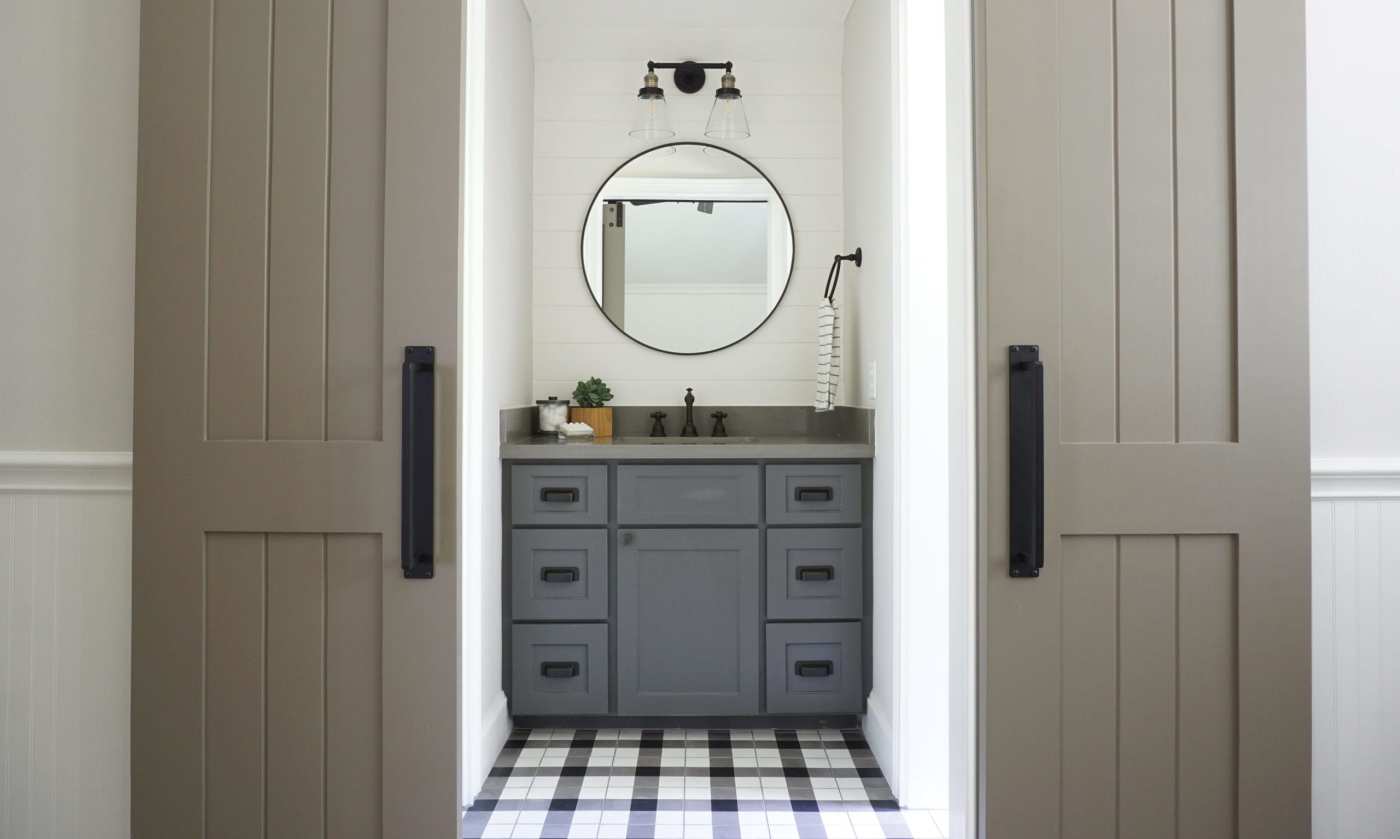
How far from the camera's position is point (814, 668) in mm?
3102

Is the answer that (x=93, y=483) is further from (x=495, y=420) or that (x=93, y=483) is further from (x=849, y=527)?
(x=849, y=527)

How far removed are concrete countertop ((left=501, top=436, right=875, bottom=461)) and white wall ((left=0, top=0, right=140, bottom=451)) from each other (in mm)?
1316

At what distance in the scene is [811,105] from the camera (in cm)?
371

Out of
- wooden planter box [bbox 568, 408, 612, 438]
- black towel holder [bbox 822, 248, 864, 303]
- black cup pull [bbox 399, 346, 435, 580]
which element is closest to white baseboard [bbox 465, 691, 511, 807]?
wooden planter box [bbox 568, 408, 612, 438]

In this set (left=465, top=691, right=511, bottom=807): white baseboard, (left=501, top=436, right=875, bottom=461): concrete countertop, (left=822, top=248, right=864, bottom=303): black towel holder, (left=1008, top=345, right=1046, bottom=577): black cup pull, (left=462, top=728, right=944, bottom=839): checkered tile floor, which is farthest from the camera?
(left=822, top=248, right=864, bottom=303): black towel holder

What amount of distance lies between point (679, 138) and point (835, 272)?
0.88 m

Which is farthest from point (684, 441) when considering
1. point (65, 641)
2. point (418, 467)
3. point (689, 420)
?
point (65, 641)

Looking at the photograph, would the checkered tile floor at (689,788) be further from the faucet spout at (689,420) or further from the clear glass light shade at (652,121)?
the clear glass light shade at (652,121)

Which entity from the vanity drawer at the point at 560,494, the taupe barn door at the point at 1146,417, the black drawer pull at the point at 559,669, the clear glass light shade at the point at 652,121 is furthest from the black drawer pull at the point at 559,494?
the taupe barn door at the point at 1146,417

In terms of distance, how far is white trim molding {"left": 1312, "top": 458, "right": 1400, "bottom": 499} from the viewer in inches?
71.4

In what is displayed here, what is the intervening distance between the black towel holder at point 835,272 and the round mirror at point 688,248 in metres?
0.21

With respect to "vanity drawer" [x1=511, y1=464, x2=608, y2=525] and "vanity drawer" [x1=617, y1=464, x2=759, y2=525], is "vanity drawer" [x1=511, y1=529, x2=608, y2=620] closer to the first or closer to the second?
"vanity drawer" [x1=511, y1=464, x2=608, y2=525]

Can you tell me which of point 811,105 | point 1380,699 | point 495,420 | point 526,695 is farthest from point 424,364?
point 811,105

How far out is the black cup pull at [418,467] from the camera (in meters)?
1.66
